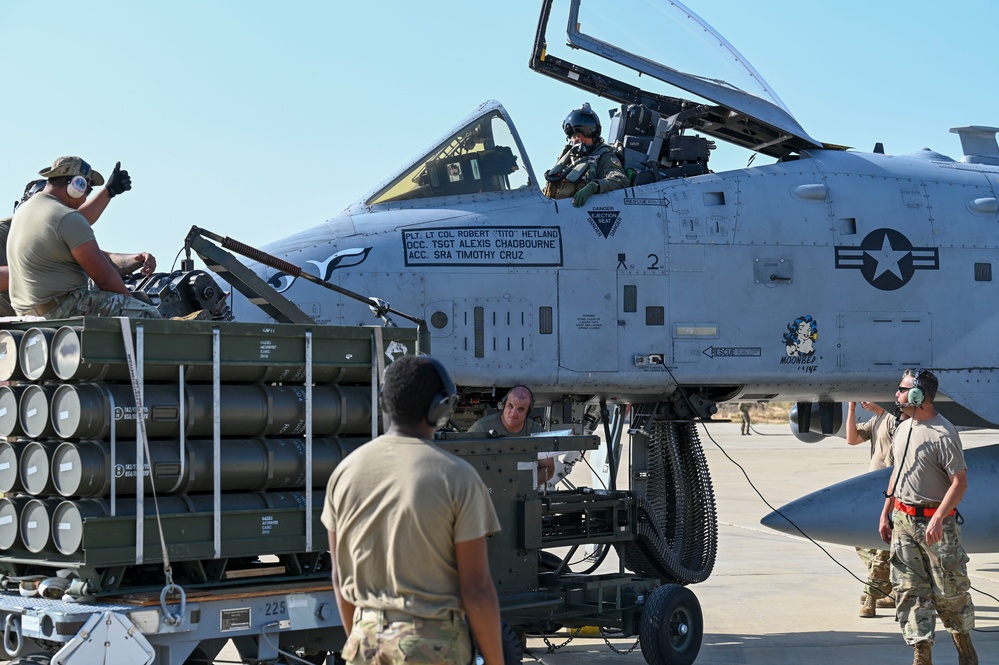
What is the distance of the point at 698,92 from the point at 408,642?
7.46m

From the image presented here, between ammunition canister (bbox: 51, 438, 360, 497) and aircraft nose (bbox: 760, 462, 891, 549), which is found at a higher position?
ammunition canister (bbox: 51, 438, 360, 497)

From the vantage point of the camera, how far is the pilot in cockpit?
9.23 m

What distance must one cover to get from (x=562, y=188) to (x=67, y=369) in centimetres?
504

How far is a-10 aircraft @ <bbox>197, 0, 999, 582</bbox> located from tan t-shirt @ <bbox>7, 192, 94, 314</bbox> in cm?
226

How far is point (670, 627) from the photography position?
750cm

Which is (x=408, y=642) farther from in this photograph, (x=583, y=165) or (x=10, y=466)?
(x=583, y=165)

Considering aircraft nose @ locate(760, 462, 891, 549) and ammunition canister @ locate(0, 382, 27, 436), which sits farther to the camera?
aircraft nose @ locate(760, 462, 891, 549)

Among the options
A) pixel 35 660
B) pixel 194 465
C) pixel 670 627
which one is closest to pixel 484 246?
pixel 670 627

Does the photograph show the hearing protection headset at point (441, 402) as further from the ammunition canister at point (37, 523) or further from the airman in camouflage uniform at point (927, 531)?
the airman in camouflage uniform at point (927, 531)

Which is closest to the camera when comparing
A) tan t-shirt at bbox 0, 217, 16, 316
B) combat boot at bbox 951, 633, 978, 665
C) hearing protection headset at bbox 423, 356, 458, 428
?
hearing protection headset at bbox 423, 356, 458, 428

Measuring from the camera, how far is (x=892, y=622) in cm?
953

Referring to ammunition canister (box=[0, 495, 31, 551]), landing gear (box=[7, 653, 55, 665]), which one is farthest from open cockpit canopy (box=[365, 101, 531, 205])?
landing gear (box=[7, 653, 55, 665])

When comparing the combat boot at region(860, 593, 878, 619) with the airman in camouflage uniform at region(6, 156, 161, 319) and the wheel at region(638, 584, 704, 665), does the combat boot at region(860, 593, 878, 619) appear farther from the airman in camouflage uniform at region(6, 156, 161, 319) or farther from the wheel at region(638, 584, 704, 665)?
the airman in camouflage uniform at region(6, 156, 161, 319)

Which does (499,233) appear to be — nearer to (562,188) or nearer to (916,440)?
(562,188)
